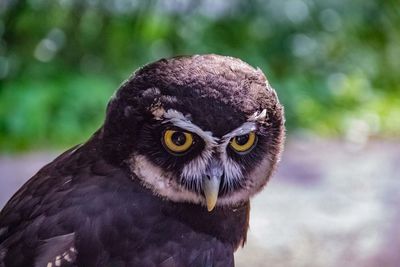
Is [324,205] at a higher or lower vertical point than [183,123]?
higher

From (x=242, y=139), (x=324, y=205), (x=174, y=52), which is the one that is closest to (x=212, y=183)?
(x=242, y=139)

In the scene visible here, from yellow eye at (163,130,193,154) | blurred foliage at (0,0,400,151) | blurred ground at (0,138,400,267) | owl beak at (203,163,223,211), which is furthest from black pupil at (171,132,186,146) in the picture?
blurred foliage at (0,0,400,151)

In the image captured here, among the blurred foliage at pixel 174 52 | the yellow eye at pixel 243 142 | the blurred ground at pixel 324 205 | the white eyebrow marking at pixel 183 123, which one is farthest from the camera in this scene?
the blurred foliage at pixel 174 52

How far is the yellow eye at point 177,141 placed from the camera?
2889 millimetres

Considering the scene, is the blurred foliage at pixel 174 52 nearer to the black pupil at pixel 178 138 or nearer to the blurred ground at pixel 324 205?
the blurred ground at pixel 324 205

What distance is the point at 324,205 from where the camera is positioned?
6.17m

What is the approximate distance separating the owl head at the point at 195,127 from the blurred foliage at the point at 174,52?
12.4 feet

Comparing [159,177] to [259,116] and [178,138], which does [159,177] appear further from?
[259,116]

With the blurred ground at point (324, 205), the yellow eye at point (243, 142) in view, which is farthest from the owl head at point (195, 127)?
the blurred ground at point (324, 205)

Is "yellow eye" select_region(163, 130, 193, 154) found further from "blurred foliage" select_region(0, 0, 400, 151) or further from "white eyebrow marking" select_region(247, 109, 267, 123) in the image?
"blurred foliage" select_region(0, 0, 400, 151)

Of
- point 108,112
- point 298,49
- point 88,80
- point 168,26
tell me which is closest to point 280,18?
point 298,49

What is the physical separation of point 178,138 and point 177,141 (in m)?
0.01

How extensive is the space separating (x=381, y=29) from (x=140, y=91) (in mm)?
5498

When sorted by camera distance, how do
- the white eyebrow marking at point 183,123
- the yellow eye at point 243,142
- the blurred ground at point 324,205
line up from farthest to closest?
1. the blurred ground at point 324,205
2. the yellow eye at point 243,142
3. the white eyebrow marking at point 183,123
